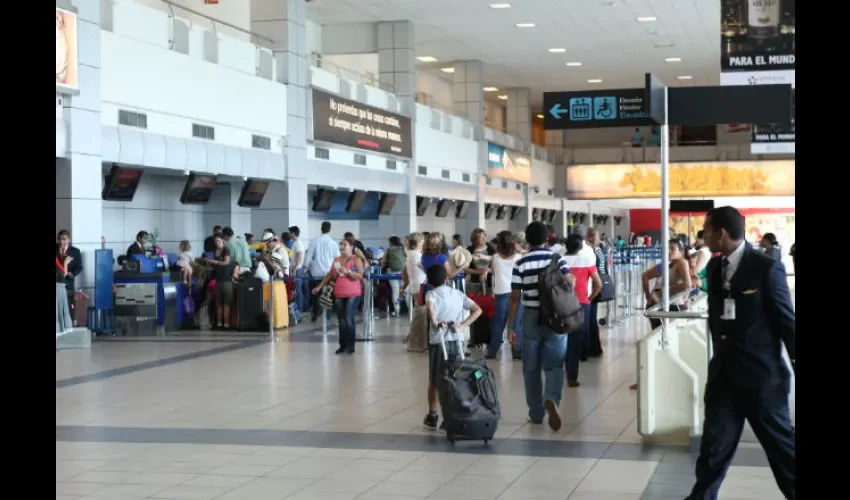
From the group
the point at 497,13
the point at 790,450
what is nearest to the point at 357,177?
the point at 497,13

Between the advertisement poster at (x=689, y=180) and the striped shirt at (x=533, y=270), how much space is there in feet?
125

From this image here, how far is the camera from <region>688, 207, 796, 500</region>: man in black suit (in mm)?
5465

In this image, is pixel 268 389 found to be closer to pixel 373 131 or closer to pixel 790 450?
pixel 790 450

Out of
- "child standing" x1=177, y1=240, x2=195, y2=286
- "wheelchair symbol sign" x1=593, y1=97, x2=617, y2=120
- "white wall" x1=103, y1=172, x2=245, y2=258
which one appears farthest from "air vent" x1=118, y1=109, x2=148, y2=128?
"wheelchair symbol sign" x1=593, y1=97, x2=617, y2=120

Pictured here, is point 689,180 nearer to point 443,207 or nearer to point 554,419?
point 443,207

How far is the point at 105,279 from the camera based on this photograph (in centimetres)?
1775

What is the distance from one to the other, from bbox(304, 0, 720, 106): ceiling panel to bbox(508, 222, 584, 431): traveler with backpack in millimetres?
19410

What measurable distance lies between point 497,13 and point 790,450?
2506 cm

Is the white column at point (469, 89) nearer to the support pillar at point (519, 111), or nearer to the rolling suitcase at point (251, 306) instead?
the support pillar at point (519, 111)

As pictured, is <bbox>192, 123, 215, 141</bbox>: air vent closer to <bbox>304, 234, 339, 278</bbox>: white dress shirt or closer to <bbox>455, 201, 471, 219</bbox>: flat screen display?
<bbox>304, 234, 339, 278</bbox>: white dress shirt

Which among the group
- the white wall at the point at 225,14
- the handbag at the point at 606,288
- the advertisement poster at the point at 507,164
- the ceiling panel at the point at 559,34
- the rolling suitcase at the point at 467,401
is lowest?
the rolling suitcase at the point at 467,401

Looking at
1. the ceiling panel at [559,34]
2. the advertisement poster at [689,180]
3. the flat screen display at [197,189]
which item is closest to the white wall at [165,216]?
the flat screen display at [197,189]

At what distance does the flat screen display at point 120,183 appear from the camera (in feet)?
61.7

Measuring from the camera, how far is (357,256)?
15.2 metres
